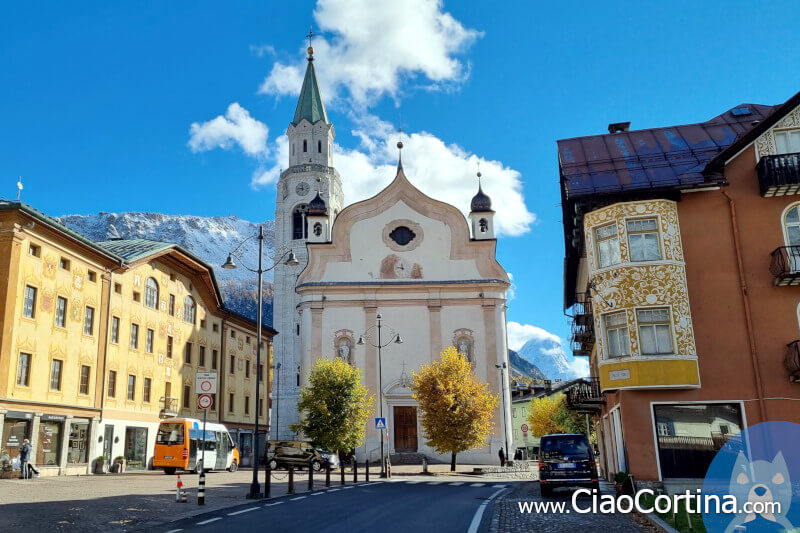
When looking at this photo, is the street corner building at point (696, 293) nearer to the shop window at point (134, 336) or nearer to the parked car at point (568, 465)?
the parked car at point (568, 465)

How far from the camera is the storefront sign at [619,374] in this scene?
21052mm

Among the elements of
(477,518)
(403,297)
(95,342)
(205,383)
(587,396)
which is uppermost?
(403,297)

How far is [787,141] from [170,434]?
2951 cm

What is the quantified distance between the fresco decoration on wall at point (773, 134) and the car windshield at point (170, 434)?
2807cm

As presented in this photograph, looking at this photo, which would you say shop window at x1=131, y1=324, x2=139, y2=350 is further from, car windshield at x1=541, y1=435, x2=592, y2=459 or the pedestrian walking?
car windshield at x1=541, y1=435, x2=592, y2=459

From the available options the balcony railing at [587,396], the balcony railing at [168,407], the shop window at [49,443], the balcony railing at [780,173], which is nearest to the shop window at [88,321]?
the shop window at [49,443]

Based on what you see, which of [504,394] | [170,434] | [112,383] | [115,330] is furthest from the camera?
[504,394]

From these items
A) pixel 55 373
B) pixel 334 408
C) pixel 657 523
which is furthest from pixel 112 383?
pixel 657 523

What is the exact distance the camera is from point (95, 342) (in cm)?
3453

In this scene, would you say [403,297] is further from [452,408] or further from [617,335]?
[617,335]

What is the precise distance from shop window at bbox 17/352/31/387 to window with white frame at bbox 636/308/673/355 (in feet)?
80.6

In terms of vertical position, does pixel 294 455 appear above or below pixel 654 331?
below

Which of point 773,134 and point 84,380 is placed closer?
point 773,134

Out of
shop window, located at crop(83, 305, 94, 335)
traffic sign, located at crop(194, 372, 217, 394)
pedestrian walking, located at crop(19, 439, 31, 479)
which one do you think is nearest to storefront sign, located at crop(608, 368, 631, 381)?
traffic sign, located at crop(194, 372, 217, 394)
